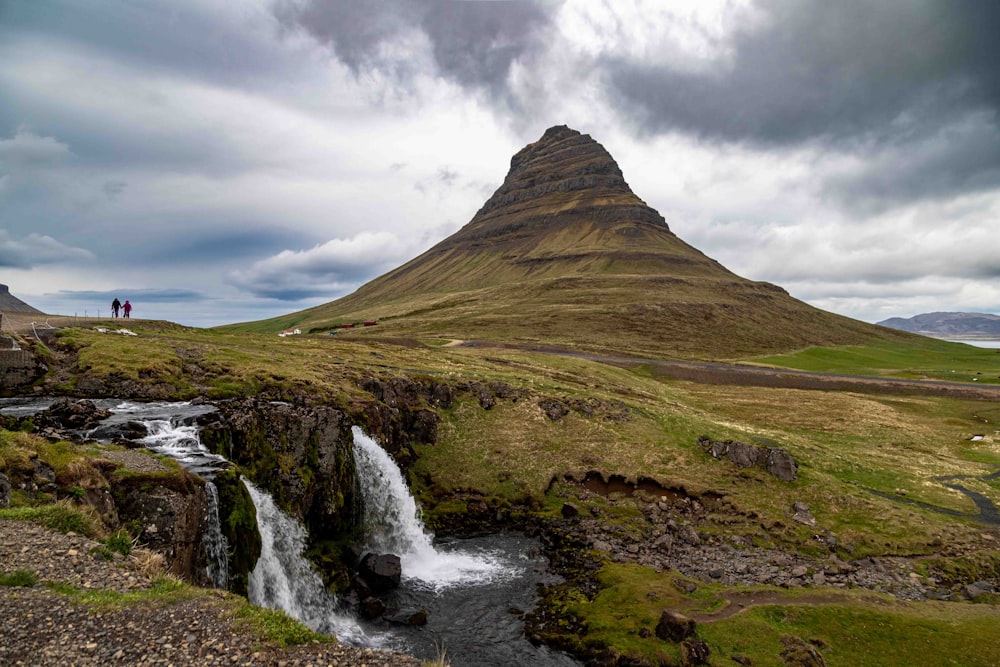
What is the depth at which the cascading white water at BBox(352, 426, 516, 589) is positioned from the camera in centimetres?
3209

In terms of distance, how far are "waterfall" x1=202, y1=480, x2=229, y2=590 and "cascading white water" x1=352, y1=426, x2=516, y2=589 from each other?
12887 mm

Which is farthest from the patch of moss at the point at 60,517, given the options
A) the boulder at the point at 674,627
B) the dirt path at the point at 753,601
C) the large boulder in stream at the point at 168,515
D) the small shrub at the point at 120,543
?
the dirt path at the point at 753,601

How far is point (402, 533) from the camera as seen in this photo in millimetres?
35812

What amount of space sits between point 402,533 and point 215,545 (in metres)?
16.3

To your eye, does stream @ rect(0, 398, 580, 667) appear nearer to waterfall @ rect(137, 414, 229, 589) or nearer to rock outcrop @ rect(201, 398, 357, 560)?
waterfall @ rect(137, 414, 229, 589)

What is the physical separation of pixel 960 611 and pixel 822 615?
25.4 ft

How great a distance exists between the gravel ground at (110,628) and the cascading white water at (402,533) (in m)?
19.4

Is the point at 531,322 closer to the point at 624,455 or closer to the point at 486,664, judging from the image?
the point at 624,455

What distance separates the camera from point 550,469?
150 ft

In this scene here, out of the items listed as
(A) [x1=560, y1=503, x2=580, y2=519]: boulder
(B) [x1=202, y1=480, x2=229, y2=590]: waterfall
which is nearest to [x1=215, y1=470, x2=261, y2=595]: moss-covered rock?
(B) [x1=202, y1=480, x2=229, y2=590]: waterfall

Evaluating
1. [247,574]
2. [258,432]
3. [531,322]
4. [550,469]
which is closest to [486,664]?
[247,574]

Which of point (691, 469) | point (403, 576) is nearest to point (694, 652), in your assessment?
point (403, 576)

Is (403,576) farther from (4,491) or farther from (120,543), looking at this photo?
(4,491)

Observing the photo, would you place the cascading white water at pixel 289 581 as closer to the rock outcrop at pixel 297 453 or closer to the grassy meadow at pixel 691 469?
the rock outcrop at pixel 297 453
